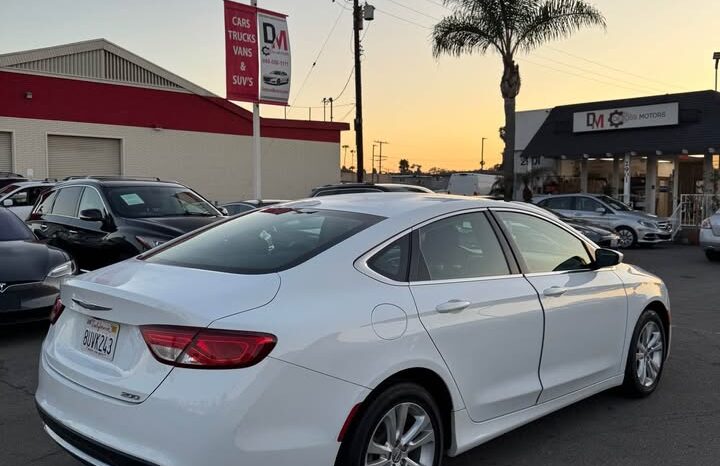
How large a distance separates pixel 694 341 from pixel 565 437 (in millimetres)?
3423

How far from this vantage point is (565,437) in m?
4.36

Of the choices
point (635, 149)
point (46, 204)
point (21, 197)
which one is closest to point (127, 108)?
point (21, 197)

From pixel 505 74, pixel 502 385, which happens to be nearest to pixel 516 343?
pixel 502 385

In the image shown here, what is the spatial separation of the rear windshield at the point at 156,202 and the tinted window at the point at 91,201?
0.14 meters

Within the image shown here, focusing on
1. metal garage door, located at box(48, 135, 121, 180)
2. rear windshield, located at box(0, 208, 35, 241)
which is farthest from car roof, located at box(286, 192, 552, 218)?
metal garage door, located at box(48, 135, 121, 180)

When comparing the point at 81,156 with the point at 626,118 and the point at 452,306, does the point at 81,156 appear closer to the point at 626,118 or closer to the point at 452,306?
the point at 626,118

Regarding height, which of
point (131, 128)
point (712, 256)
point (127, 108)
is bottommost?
point (712, 256)

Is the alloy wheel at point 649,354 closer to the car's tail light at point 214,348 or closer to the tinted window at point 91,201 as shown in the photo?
the car's tail light at point 214,348

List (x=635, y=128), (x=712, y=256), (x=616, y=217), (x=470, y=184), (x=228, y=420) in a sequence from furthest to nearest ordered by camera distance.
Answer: (x=470, y=184)
(x=635, y=128)
(x=616, y=217)
(x=712, y=256)
(x=228, y=420)

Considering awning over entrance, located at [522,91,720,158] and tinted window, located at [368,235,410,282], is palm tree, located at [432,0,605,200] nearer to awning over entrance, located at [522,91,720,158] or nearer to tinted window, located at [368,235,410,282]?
awning over entrance, located at [522,91,720,158]

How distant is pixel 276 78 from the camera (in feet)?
58.7

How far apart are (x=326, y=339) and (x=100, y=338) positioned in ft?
3.51

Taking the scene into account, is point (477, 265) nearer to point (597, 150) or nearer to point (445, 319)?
point (445, 319)

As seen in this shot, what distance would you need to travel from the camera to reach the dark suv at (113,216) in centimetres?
845
